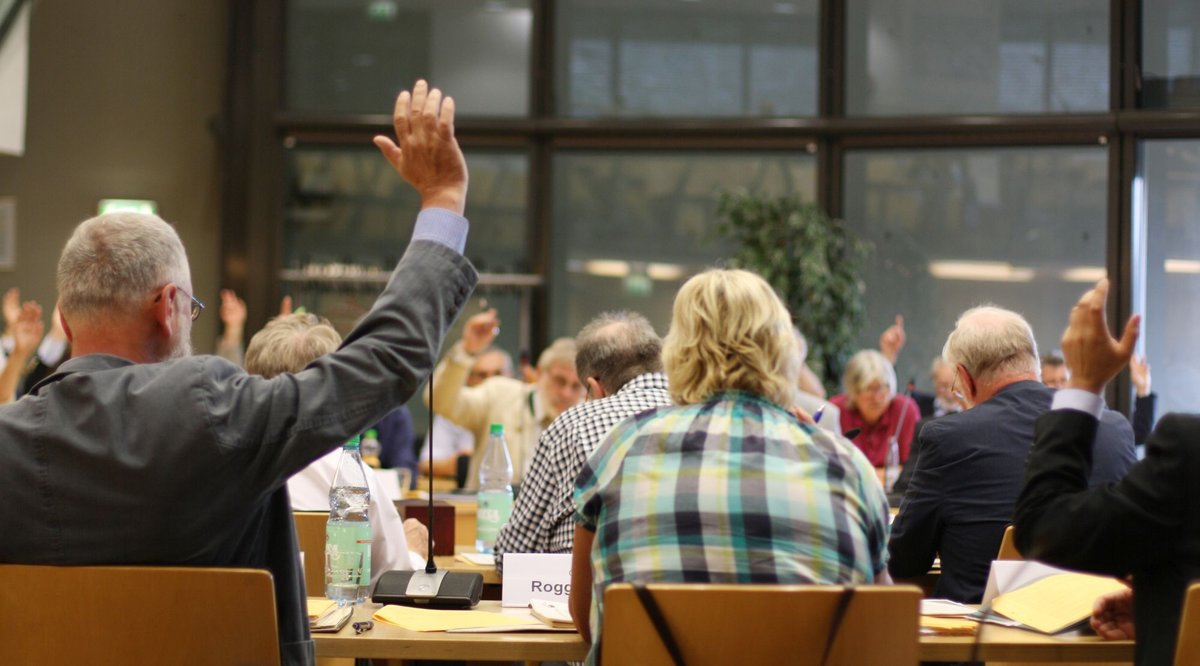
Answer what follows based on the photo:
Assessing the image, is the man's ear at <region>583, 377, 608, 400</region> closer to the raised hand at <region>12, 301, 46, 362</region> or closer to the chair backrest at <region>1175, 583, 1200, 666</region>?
the chair backrest at <region>1175, 583, 1200, 666</region>

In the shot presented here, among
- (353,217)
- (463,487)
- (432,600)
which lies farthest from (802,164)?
(432,600)

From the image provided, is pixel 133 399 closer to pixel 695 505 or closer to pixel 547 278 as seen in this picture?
pixel 695 505

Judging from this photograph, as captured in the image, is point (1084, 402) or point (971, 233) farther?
point (971, 233)

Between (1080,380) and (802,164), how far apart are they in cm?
770

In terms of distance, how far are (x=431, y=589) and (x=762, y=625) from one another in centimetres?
94

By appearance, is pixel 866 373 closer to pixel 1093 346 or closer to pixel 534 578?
pixel 534 578

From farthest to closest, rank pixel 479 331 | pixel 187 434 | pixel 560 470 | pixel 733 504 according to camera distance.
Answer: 1. pixel 479 331
2. pixel 560 470
3. pixel 733 504
4. pixel 187 434

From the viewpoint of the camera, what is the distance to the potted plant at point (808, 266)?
8633 millimetres

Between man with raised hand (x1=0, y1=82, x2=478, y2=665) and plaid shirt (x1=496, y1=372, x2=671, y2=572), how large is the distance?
1310 mm

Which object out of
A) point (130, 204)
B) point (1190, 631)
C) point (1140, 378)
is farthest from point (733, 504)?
point (130, 204)

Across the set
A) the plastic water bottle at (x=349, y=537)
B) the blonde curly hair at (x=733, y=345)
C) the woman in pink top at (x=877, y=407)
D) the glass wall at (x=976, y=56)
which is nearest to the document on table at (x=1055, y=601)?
the blonde curly hair at (x=733, y=345)

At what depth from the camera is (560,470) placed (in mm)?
3207

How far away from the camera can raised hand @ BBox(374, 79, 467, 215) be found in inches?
72.1

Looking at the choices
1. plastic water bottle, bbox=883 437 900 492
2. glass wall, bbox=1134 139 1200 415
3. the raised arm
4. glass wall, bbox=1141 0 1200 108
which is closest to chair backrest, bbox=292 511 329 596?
the raised arm
